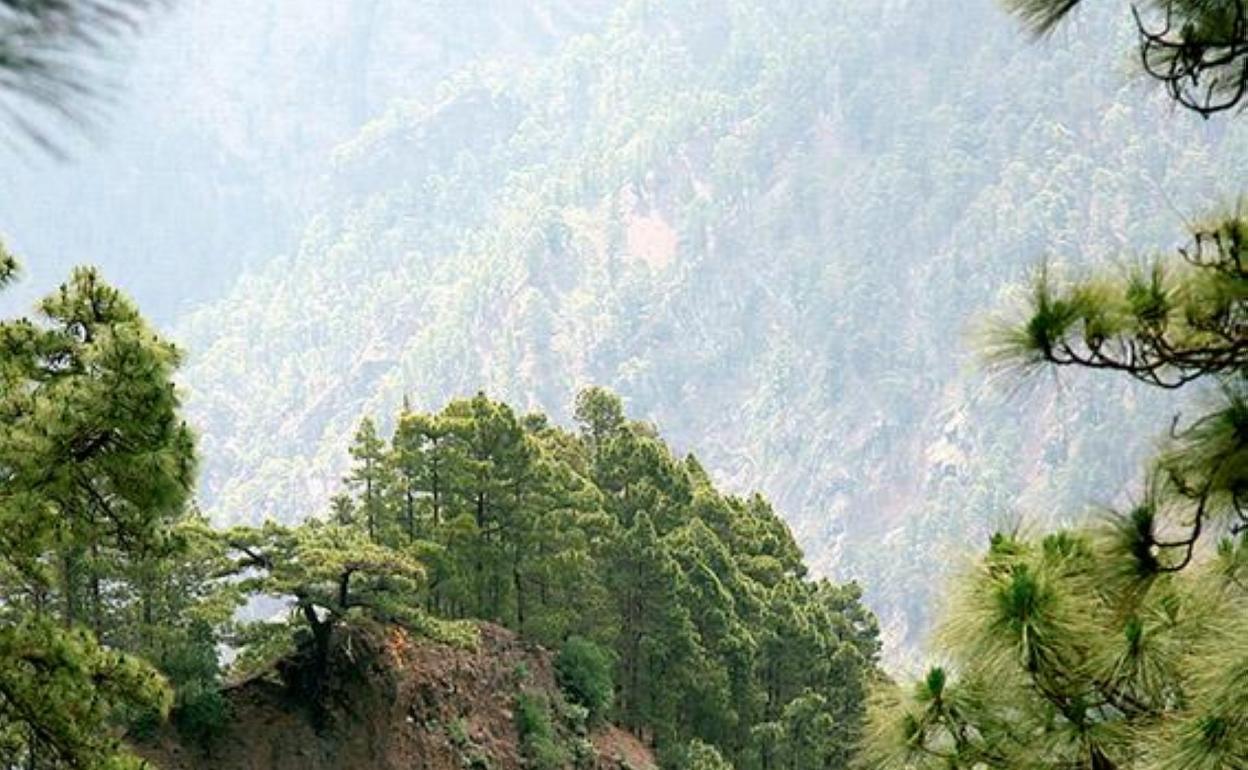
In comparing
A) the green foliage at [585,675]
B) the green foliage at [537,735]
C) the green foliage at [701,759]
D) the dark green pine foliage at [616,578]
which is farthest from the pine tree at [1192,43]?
the green foliage at [585,675]

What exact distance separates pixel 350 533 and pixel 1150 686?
609 inches

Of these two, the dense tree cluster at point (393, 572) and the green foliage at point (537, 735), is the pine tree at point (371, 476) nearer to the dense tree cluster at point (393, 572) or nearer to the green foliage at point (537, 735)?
the dense tree cluster at point (393, 572)

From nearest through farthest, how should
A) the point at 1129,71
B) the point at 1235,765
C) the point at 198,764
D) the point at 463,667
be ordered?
the point at 1235,765, the point at 1129,71, the point at 198,764, the point at 463,667

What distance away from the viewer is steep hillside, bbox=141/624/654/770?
18484mm

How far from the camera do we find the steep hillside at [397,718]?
18484 millimetres

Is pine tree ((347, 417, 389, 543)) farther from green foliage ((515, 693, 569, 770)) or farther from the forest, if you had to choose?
green foliage ((515, 693, 569, 770))

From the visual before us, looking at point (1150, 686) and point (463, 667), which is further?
point (463, 667)

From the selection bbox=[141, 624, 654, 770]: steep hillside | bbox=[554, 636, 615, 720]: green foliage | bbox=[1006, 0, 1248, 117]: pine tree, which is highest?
bbox=[554, 636, 615, 720]: green foliage

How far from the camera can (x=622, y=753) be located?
2428cm

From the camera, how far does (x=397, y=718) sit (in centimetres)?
1994

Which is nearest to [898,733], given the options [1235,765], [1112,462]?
[1235,765]

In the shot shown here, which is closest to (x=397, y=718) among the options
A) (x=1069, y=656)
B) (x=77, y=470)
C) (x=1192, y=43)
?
(x=77, y=470)

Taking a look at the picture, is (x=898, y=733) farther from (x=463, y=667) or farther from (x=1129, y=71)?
(x=463, y=667)

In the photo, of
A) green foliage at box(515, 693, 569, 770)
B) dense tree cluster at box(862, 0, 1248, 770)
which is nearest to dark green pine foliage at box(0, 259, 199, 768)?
dense tree cluster at box(862, 0, 1248, 770)
